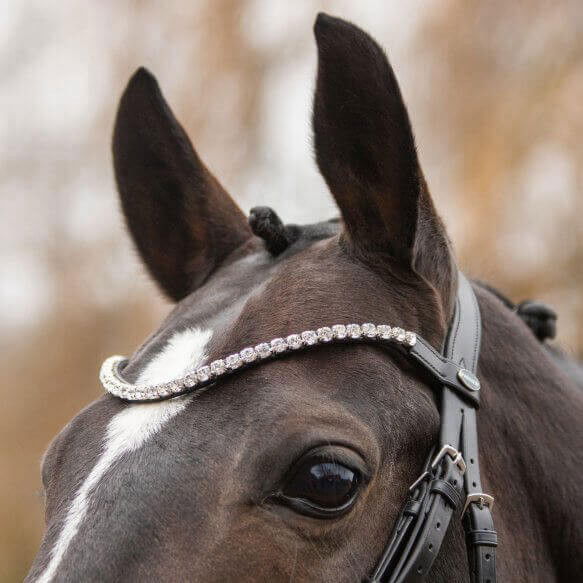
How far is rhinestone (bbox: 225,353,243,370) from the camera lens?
2.05 meters

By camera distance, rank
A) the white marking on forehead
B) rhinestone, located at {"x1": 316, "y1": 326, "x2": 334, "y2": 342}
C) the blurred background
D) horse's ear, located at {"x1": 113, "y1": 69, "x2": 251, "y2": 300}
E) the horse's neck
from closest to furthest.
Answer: the white marking on forehead
rhinestone, located at {"x1": 316, "y1": 326, "x2": 334, "y2": 342}
the horse's neck
horse's ear, located at {"x1": 113, "y1": 69, "x2": 251, "y2": 300}
the blurred background

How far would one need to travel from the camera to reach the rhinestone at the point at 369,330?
2.17m

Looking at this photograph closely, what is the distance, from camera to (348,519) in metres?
1.97

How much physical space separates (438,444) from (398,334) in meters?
0.30

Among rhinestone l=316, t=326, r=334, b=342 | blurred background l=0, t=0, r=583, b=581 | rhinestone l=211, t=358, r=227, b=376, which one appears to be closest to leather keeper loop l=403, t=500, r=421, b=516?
rhinestone l=316, t=326, r=334, b=342

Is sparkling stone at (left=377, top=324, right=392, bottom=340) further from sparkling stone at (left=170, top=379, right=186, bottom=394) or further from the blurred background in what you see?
the blurred background

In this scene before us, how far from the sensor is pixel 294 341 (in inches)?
83.0

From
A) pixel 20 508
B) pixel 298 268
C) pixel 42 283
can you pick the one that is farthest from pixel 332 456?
pixel 42 283

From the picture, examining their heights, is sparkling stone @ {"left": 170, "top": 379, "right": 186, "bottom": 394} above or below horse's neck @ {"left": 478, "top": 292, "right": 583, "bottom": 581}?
above

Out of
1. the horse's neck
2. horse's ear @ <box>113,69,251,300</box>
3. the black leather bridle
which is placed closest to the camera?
the black leather bridle

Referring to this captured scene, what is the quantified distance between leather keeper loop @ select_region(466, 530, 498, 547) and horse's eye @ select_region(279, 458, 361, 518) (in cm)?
42

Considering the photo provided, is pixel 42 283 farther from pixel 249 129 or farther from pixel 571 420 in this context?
pixel 571 420

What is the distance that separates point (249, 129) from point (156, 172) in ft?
33.9

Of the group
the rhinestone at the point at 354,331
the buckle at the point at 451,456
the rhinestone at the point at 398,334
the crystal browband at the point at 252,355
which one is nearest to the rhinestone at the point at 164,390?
the crystal browband at the point at 252,355
